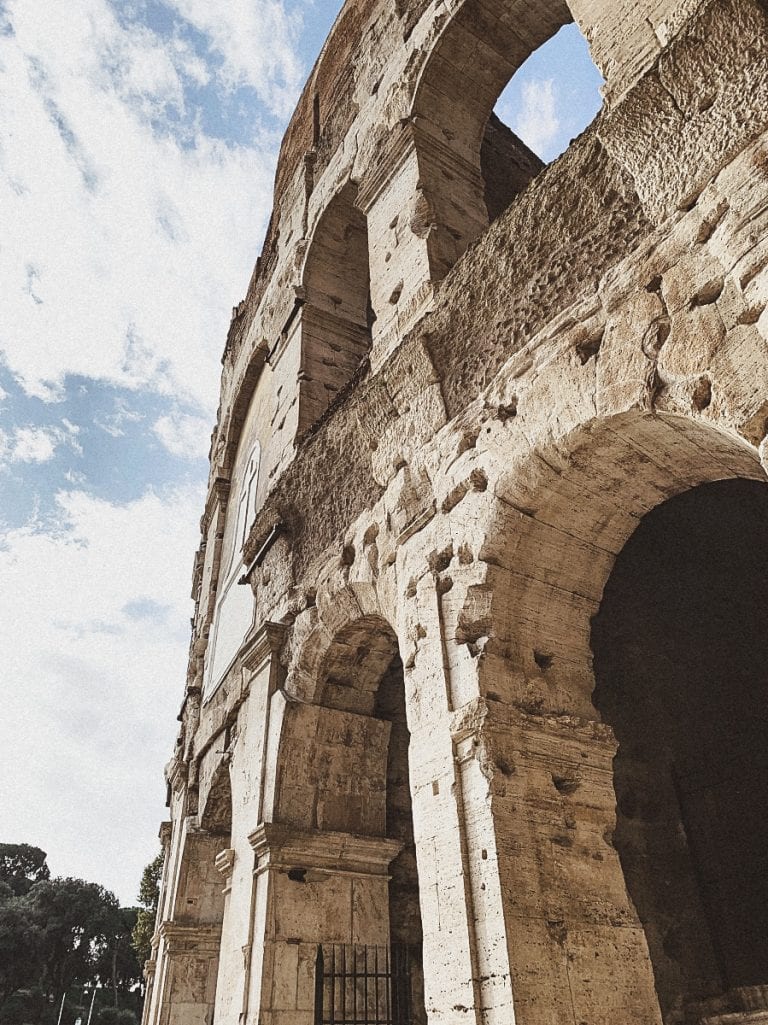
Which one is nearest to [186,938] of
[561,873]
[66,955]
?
[561,873]

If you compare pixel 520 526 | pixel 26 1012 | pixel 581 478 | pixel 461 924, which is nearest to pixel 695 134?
pixel 581 478

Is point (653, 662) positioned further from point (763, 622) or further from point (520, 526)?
point (520, 526)

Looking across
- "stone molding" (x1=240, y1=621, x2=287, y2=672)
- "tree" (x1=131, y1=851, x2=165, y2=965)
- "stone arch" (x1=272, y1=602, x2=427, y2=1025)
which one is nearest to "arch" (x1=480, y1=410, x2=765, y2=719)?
"stone arch" (x1=272, y1=602, x2=427, y2=1025)

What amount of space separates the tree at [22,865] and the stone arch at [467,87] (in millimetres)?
37234

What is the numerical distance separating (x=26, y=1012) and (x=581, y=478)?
3174 centimetres

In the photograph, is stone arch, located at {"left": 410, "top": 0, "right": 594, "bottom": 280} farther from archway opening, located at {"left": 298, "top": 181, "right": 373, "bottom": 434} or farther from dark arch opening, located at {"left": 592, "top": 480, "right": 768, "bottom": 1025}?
dark arch opening, located at {"left": 592, "top": 480, "right": 768, "bottom": 1025}

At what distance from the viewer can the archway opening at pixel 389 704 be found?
→ 5082 millimetres

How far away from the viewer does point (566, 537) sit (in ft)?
11.6

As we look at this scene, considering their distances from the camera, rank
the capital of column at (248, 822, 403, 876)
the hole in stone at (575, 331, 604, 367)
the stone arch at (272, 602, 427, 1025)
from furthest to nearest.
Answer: the stone arch at (272, 602, 427, 1025) → the capital of column at (248, 822, 403, 876) → the hole in stone at (575, 331, 604, 367)

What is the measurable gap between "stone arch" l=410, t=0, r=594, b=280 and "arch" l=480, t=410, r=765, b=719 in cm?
283

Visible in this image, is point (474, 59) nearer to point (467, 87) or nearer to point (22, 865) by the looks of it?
point (467, 87)

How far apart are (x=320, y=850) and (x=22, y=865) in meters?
37.2

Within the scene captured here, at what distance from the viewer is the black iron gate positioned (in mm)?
4199

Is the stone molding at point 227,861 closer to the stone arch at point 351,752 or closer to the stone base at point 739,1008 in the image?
the stone arch at point 351,752
